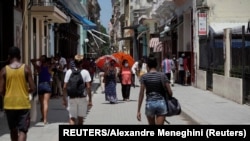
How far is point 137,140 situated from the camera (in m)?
6.86

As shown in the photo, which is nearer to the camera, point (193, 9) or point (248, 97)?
point (248, 97)

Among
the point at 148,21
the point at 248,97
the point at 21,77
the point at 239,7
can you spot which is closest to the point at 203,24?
the point at 239,7

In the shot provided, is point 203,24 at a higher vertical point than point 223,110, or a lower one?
higher

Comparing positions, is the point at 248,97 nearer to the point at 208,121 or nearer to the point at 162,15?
the point at 208,121

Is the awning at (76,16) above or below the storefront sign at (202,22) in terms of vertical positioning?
above

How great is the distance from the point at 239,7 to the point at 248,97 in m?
10.6

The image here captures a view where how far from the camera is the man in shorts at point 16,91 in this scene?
9477 mm

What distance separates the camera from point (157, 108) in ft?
32.3

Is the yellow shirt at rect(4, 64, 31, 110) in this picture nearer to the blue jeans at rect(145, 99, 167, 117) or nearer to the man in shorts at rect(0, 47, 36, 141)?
the man in shorts at rect(0, 47, 36, 141)

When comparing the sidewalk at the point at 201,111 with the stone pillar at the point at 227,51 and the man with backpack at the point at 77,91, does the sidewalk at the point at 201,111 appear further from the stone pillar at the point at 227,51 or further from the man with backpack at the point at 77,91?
the man with backpack at the point at 77,91

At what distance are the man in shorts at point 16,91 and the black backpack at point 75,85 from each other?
173cm

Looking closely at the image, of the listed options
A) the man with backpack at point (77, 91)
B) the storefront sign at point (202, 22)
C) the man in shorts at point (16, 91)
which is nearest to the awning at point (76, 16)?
the storefront sign at point (202, 22)

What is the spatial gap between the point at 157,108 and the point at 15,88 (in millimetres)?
2371

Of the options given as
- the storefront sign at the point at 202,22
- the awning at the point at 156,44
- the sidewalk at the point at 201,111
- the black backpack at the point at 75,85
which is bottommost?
the sidewalk at the point at 201,111
